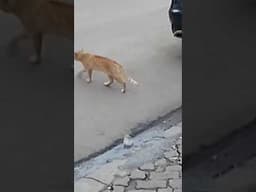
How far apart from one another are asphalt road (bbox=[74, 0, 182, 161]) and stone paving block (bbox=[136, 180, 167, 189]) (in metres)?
0.32

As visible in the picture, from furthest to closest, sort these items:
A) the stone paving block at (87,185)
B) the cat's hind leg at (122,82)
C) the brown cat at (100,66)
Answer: the cat's hind leg at (122,82), the brown cat at (100,66), the stone paving block at (87,185)

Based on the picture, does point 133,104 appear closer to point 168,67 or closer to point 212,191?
point 168,67

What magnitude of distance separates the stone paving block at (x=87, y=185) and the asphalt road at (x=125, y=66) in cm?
26

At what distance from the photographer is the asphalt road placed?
2.73 meters

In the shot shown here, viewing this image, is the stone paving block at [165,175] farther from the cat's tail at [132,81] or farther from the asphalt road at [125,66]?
the cat's tail at [132,81]

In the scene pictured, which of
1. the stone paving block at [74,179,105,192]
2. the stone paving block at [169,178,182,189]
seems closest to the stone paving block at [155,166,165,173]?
the stone paving block at [169,178,182,189]

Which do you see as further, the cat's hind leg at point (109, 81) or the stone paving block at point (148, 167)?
the cat's hind leg at point (109, 81)

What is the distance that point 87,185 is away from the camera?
2.20m

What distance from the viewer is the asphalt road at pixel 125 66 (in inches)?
107
